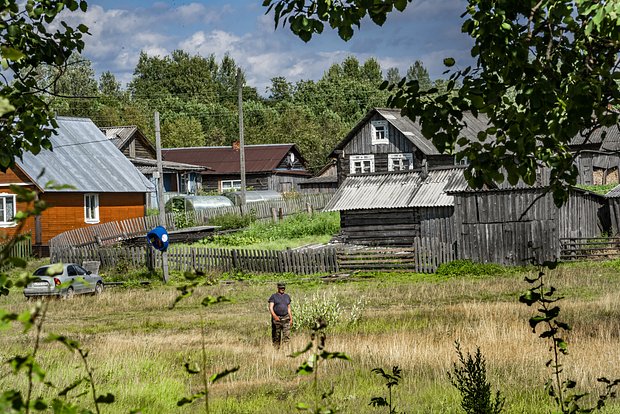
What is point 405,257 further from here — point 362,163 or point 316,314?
point 362,163

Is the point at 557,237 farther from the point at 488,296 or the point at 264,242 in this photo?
the point at 264,242

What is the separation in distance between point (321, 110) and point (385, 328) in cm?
10069

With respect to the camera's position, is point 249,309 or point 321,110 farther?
point 321,110

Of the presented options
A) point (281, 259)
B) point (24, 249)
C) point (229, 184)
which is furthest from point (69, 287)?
point (229, 184)

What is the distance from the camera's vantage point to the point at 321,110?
118 metres

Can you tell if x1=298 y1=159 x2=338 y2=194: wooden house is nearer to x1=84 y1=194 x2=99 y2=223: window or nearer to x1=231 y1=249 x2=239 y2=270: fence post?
x1=84 y1=194 x2=99 y2=223: window

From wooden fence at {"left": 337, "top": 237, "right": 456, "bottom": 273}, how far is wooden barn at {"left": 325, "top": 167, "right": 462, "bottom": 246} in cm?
282

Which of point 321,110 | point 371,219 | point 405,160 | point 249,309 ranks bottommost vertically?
point 249,309

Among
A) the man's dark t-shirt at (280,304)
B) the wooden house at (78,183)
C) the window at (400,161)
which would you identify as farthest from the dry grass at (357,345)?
the window at (400,161)

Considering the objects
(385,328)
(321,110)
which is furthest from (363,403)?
(321,110)

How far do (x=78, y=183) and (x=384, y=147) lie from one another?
23266 mm

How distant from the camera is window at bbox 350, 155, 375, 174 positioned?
2365 inches

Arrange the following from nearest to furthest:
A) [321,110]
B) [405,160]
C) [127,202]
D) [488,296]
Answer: [488,296] → [127,202] → [405,160] → [321,110]

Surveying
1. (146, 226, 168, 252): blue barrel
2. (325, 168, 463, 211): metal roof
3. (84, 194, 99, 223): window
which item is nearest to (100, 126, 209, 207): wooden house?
(84, 194, 99, 223): window
